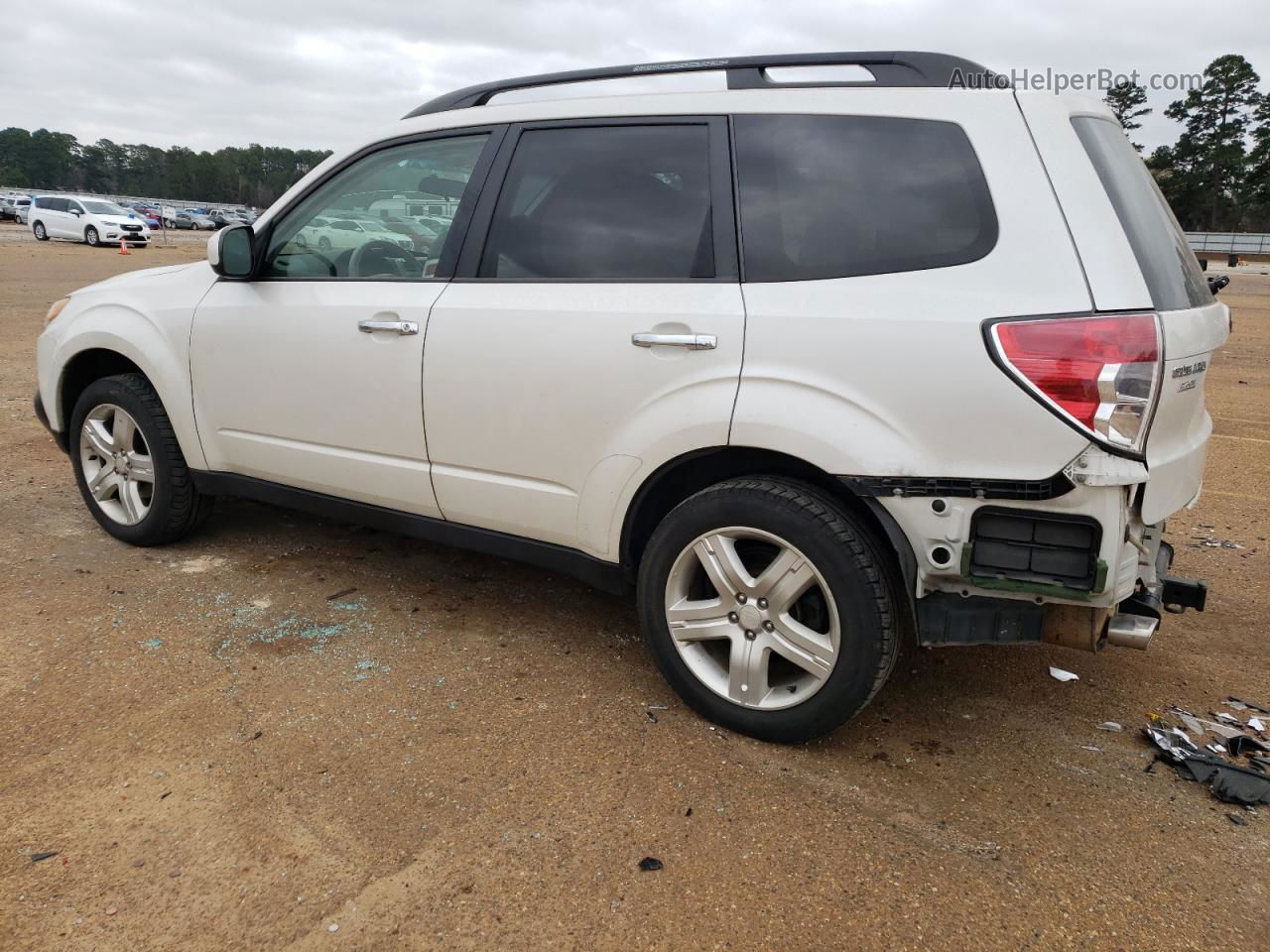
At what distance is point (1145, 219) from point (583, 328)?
1626 millimetres

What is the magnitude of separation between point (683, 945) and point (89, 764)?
1791mm

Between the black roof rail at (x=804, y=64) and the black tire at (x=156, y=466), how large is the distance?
1.96 metres

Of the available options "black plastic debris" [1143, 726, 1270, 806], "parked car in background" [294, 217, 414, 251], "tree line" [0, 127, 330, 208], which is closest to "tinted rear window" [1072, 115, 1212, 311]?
"black plastic debris" [1143, 726, 1270, 806]

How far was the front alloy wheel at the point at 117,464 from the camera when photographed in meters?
4.28

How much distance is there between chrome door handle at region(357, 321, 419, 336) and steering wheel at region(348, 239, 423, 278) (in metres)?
0.22

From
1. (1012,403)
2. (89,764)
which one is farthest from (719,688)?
(89,764)

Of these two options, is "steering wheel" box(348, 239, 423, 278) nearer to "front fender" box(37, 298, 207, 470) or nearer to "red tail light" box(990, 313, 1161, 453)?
"front fender" box(37, 298, 207, 470)

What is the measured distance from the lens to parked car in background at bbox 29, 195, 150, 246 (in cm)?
3084

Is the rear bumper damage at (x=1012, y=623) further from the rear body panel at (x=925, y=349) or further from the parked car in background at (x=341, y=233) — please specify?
the parked car in background at (x=341, y=233)

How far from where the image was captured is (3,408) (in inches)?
285

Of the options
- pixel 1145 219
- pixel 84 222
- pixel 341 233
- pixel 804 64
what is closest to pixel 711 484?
pixel 804 64

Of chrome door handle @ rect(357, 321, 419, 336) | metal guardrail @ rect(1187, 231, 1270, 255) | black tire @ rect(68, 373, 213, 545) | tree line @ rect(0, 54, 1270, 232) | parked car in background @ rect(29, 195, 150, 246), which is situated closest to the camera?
chrome door handle @ rect(357, 321, 419, 336)

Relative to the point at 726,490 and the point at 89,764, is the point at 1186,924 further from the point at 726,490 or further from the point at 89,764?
the point at 89,764

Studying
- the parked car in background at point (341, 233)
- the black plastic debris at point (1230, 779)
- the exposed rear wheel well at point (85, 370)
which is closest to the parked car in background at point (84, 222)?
the exposed rear wheel well at point (85, 370)
